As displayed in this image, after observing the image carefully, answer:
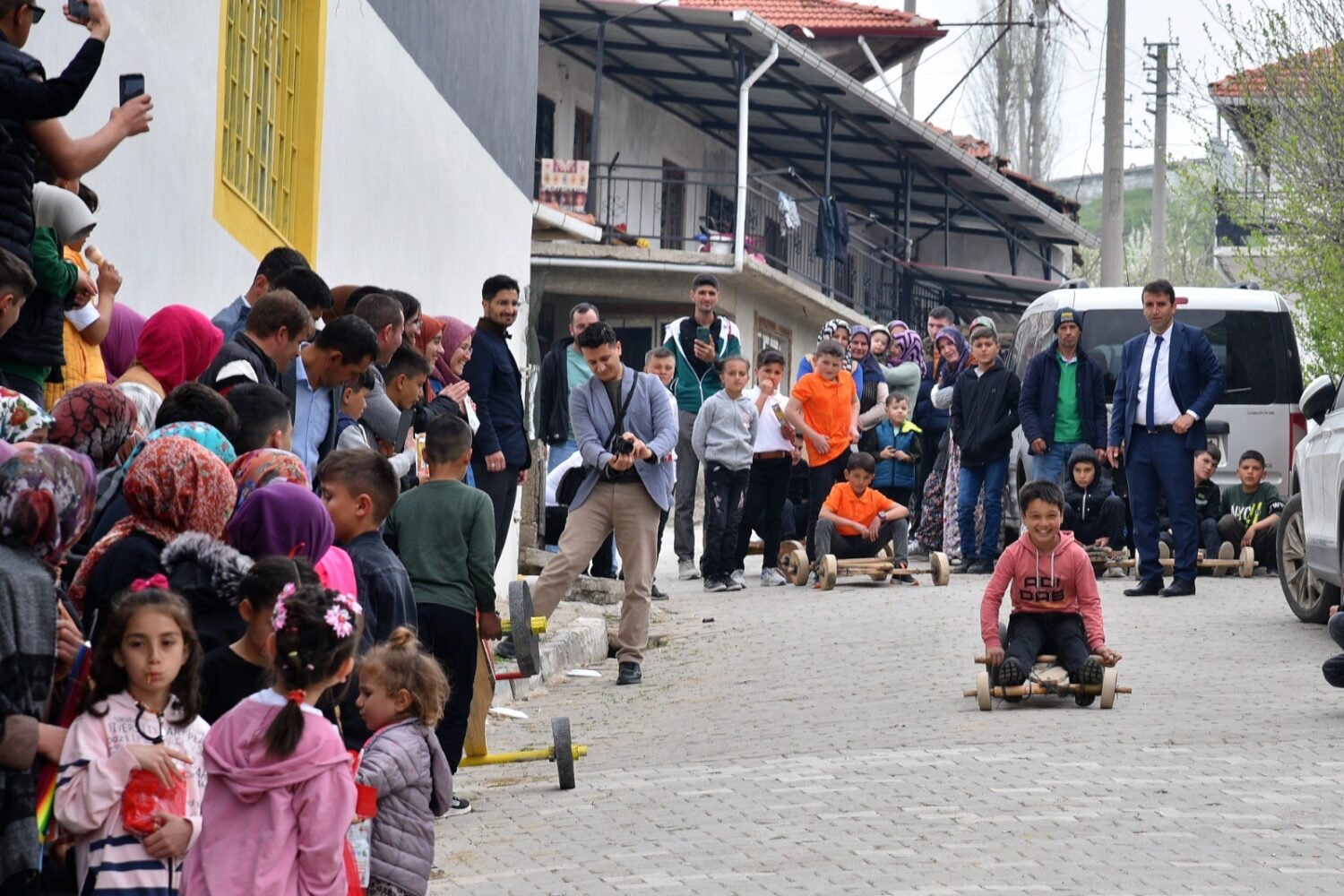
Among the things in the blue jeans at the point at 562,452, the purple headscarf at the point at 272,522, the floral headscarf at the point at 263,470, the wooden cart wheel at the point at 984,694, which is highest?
the blue jeans at the point at 562,452

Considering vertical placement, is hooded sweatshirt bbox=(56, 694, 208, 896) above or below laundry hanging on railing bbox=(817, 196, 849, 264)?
below

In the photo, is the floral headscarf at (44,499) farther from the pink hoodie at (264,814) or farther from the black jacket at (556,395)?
the black jacket at (556,395)

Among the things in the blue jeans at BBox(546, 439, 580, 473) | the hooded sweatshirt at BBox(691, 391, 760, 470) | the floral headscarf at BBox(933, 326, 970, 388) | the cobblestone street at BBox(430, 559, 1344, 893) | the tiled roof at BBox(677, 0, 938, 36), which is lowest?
the cobblestone street at BBox(430, 559, 1344, 893)

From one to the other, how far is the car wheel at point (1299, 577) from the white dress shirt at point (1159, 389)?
3.85ft

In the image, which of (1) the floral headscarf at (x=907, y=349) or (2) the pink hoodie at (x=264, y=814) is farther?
(1) the floral headscarf at (x=907, y=349)

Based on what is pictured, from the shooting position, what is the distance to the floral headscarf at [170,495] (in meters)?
5.32

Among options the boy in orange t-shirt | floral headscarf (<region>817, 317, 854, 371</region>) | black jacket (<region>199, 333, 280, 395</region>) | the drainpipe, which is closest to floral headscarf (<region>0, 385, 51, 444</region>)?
black jacket (<region>199, 333, 280, 395</region>)

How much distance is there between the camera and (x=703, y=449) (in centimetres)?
1595

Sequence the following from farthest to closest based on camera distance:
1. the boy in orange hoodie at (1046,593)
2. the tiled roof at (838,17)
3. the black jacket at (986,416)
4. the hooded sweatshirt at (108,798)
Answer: the tiled roof at (838,17), the black jacket at (986,416), the boy in orange hoodie at (1046,593), the hooded sweatshirt at (108,798)

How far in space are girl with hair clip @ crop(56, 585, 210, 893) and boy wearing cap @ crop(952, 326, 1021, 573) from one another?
39.9ft

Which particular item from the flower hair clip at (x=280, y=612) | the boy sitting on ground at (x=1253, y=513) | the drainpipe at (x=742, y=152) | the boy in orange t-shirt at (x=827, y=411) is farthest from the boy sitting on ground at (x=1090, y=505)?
the flower hair clip at (x=280, y=612)

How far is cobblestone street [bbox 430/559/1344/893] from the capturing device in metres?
6.68

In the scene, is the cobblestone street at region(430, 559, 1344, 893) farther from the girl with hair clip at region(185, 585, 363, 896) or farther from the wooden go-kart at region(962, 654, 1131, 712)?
the girl with hair clip at region(185, 585, 363, 896)

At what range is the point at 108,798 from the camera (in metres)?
4.78
